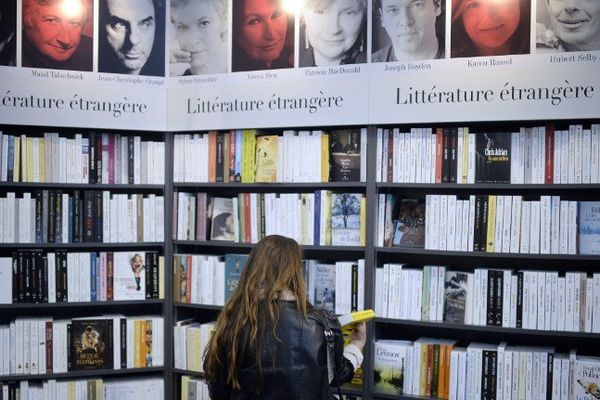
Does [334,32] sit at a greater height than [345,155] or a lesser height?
greater

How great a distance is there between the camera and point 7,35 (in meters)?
3.77

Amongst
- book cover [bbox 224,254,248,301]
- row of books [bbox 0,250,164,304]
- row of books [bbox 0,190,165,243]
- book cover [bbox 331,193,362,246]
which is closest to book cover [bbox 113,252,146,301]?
row of books [bbox 0,250,164,304]

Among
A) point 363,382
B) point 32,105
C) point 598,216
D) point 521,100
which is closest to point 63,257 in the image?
point 32,105

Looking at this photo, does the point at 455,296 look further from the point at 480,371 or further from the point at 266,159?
the point at 266,159

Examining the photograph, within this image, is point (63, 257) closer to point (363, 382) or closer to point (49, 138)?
point (49, 138)

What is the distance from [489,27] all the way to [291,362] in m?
2.01

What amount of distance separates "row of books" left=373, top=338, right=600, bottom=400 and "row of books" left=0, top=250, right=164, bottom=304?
1.44 m

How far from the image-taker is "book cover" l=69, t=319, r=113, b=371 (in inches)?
154

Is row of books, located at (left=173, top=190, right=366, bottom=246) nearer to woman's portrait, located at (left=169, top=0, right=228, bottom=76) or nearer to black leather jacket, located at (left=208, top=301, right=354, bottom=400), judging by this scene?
woman's portrait, located at (left=169, top=0, right=228, bottom=76)

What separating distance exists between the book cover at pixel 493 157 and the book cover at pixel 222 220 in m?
1.44

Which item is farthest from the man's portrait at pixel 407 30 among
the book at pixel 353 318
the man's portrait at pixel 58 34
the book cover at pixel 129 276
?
the book cover at pixel 129 276

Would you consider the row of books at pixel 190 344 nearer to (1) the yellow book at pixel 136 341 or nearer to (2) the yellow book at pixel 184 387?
(2) the yellow book at pixel 184 387

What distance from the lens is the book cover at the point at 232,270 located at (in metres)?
3.87

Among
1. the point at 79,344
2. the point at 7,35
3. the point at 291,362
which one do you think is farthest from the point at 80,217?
the point at 291,362
